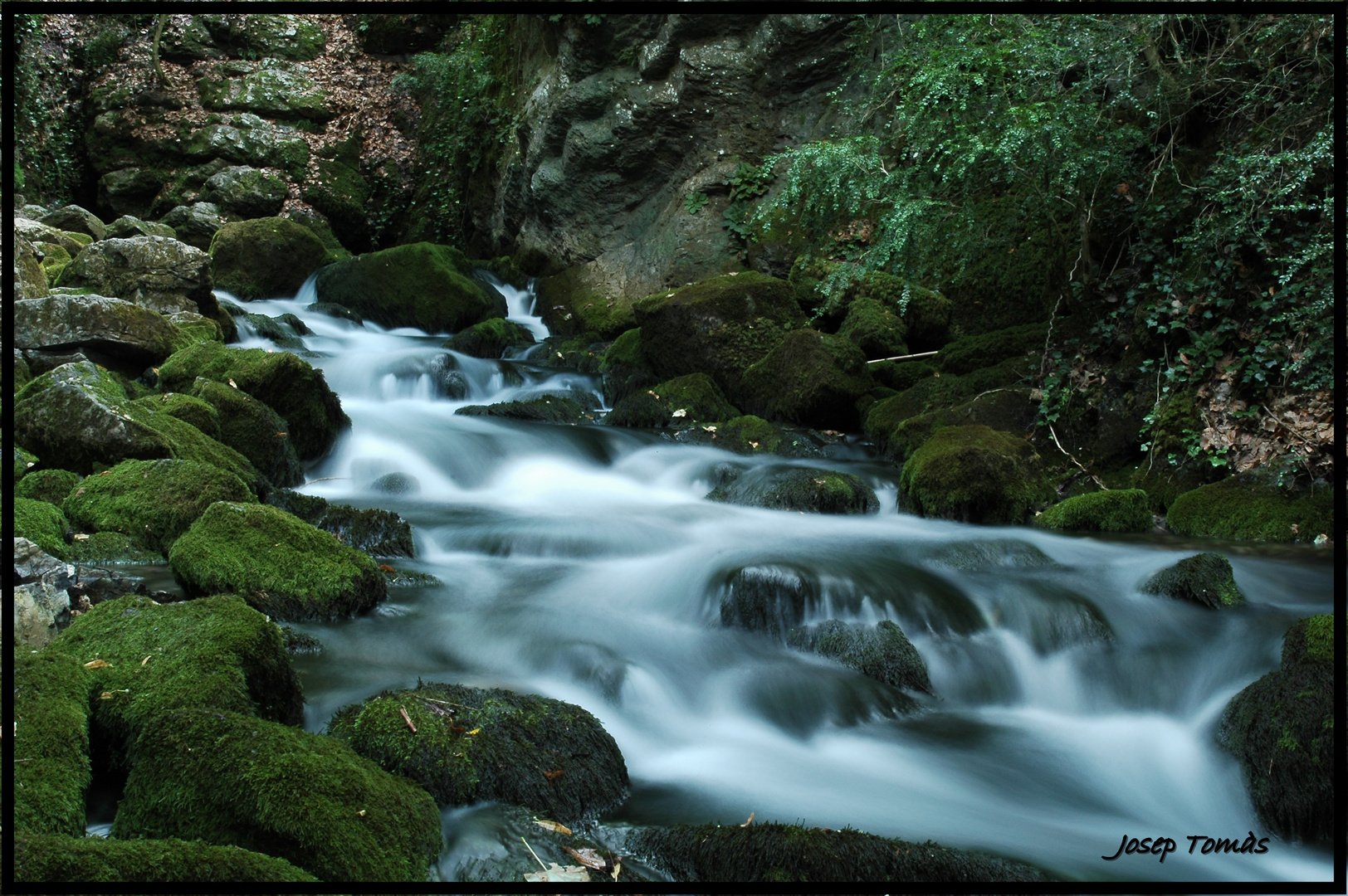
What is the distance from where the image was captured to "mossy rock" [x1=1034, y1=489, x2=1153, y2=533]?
6.68 meters

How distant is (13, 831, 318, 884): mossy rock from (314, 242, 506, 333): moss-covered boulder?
1347cm

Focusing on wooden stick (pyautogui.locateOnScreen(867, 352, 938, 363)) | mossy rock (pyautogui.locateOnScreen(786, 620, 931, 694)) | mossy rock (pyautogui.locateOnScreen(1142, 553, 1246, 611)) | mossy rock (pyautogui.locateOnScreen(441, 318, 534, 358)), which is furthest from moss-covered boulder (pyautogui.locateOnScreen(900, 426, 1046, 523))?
mossy rock (pyautogui.locateOnScreen(441, 318, 534, 358))

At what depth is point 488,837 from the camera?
2.60 meters

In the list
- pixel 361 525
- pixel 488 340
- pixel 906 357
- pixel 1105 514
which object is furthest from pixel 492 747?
pixel 488 340

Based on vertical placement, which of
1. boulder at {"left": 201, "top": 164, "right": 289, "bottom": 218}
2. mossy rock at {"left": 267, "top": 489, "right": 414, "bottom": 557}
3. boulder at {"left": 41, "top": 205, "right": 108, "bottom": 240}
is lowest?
mossy rock at {"left": 267, "top": 489, "right": 414, "bottom": 557}

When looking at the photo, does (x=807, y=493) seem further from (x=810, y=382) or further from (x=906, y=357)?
(x=906, y=357)

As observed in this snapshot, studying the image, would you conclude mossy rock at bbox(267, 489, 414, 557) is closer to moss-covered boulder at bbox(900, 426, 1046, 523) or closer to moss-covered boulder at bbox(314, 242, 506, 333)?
moss-covered boulder at bbox(900, 426, 1046, 523)

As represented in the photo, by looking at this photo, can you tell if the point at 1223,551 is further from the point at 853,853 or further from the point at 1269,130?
the point at 853,853

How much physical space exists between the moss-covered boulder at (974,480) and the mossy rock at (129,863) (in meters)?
6.03

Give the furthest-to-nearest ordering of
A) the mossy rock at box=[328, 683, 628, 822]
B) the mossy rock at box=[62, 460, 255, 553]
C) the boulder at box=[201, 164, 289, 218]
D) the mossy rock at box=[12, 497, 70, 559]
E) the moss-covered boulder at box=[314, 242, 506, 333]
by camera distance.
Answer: the boulder at box=[201, 164, 289, 218], the moss-covered boulder at box=[314, 242, 506, 333], the mossy rock at box=[62, 460, 255, 553], the mossy rock at box=[12, 497, 70, 559], the mossy rock at box=[328, 683, 628, 822]

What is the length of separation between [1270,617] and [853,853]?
3.38 m

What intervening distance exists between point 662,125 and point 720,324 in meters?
5.56

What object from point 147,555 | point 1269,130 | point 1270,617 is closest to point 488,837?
point 147,555

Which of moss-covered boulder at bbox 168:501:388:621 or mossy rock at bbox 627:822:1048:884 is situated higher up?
moss-covered boulder at bbox 168:501:388:621
